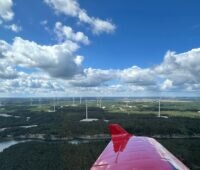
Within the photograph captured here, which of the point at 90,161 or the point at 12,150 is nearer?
the point at 90,161

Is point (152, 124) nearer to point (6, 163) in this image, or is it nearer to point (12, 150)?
point (12, 150)

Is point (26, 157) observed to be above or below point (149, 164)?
below

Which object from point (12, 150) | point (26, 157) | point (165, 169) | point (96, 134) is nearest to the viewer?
point (165, 169)

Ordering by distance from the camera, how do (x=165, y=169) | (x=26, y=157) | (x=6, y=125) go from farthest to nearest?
(x=6, y=125), (x=26, y=157), (x=165, y=169)

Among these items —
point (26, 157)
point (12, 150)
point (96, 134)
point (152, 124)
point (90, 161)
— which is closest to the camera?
point (90, 161)

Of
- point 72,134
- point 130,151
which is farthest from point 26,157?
point 130,151

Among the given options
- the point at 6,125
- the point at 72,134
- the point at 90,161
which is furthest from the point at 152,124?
the point at 6,125

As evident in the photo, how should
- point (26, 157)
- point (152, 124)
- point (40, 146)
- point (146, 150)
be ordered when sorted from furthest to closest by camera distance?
point (152, 124), point (40, 146), point (26, 157), point (146, 150)

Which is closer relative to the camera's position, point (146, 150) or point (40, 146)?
point (146, 150)

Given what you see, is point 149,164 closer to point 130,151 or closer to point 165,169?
point 165,169

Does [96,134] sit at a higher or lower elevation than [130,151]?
lower
